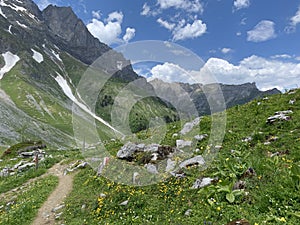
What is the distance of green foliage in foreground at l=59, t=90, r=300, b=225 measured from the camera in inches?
364

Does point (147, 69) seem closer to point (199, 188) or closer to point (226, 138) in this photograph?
point (226, 138)

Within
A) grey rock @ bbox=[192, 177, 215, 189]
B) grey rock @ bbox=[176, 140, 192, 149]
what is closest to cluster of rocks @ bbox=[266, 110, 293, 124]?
grey rock @ bbox=[176, 140, 192, 149]

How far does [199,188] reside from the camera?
486 inches

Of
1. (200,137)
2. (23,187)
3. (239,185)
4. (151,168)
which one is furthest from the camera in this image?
(23,187)

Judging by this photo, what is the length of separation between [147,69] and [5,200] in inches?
583

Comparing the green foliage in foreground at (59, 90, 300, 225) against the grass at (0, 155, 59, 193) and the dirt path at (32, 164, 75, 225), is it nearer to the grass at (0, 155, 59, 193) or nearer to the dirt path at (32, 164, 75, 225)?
the dirt path at (32, 164, 75, 225)

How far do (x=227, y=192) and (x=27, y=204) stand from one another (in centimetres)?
1343

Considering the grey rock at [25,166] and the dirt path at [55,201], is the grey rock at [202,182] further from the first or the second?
the grey rock at [25,166]

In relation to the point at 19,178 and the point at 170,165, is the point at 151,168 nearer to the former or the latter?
the point at 170,165

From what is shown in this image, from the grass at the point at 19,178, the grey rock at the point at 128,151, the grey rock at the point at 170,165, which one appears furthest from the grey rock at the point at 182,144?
the grass at the point at 19,178

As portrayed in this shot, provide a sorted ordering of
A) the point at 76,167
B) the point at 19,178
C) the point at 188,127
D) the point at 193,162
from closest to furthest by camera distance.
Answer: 1. the point at 193,162
2. the point at 188,127
3. the point at 19,178
4. the point at 76,167

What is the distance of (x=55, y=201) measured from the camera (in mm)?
18594

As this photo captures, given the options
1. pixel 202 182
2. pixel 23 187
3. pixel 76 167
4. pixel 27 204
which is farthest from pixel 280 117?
pixel 23 187

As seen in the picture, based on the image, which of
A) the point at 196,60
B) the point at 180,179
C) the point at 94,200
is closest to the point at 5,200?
the point at 94,200
